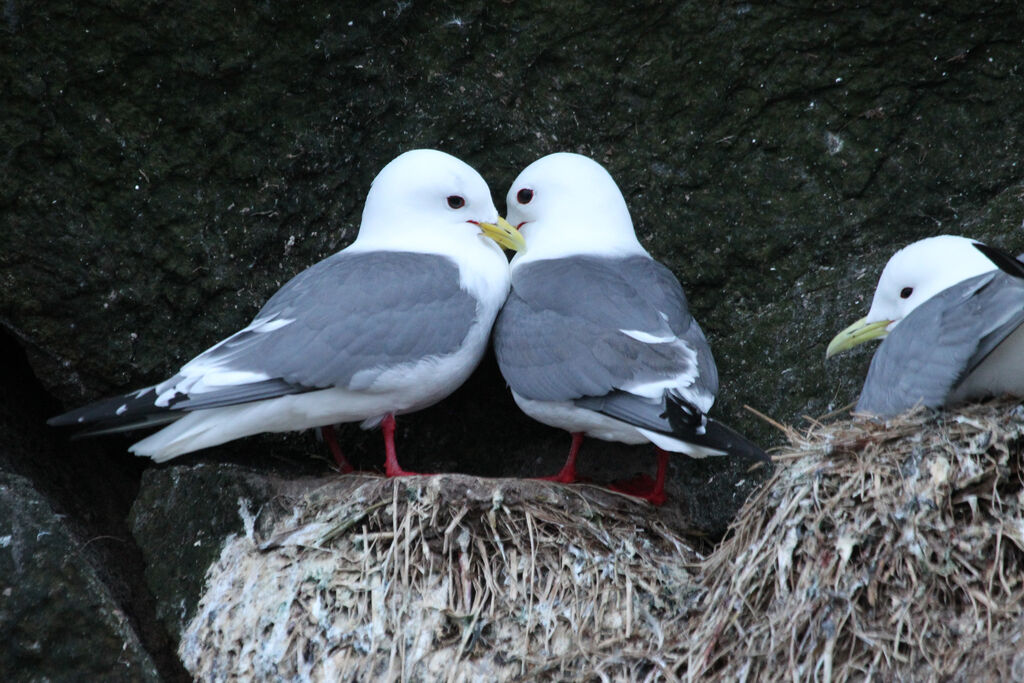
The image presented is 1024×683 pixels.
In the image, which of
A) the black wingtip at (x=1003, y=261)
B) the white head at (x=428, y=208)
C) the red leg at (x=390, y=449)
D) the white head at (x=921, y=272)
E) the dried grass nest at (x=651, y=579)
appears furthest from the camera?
the white head at (x=428, y=208)

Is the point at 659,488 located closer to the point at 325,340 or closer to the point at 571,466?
the point at 571,466

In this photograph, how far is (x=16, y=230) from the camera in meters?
3.48

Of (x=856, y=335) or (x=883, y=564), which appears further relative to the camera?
(x=856, y=335)

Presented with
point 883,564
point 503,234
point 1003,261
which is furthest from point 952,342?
point 503,234

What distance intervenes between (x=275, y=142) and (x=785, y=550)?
1890 millimetres

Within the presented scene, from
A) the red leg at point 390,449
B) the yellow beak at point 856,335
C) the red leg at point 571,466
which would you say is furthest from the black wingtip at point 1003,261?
the red leg at point 390,449

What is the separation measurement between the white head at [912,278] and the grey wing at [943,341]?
0.59 feet

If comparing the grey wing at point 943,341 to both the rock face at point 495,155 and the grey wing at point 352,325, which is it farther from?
the grey wing at point 352,325

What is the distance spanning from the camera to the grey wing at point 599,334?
3.15m

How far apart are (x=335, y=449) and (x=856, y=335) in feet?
5.16

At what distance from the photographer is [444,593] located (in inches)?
118

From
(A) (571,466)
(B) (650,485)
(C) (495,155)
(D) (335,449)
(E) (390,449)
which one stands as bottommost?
(B) (650,485)

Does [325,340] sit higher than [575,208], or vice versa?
[325,340]

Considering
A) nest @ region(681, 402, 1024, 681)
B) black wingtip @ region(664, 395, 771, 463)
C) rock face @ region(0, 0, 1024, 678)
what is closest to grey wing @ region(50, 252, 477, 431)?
rock face @ region(0, 0, 1024, 678)
